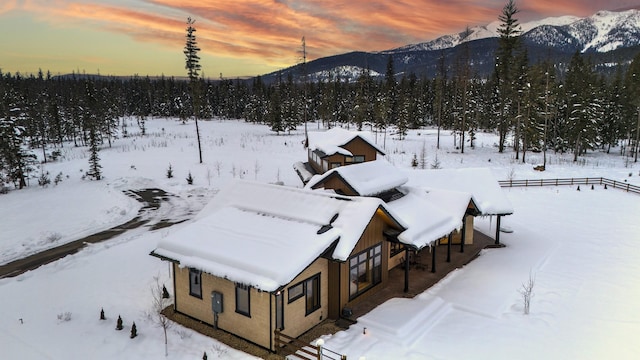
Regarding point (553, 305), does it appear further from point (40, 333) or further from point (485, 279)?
point (40, 333)

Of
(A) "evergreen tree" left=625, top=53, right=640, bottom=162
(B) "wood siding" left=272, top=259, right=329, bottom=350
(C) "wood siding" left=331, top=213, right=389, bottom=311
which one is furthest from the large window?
(A) "evergreen tree" left=625, top=53, right=640, bottom=162

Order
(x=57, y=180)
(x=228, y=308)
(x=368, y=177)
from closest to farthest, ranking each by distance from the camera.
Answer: (x=228, y=308) < (x=368, y=177) < (x=57, y=180)

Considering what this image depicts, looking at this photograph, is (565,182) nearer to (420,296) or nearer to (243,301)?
(420,296)

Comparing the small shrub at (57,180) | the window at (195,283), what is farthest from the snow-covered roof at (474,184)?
the small shrub at (57,180)

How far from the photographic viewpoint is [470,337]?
48.5ft

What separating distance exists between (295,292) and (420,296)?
21.1ft

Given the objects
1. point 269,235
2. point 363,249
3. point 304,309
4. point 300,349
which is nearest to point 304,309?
point 304,309

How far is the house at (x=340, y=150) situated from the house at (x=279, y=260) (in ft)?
32.4

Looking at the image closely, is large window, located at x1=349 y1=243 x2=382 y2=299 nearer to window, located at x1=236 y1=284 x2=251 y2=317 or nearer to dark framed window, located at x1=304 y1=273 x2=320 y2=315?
dark framed window, located at x1=304 y1=273 x2=320 y2=315

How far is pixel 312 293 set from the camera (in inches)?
599

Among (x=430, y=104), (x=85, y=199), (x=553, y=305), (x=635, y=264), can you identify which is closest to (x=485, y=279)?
(x=553, y=305)

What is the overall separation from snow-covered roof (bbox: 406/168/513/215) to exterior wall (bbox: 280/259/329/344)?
460 inches

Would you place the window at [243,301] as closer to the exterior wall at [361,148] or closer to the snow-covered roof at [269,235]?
the snow-covered roof at [269,235]

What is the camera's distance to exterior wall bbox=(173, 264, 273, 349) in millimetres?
13609
